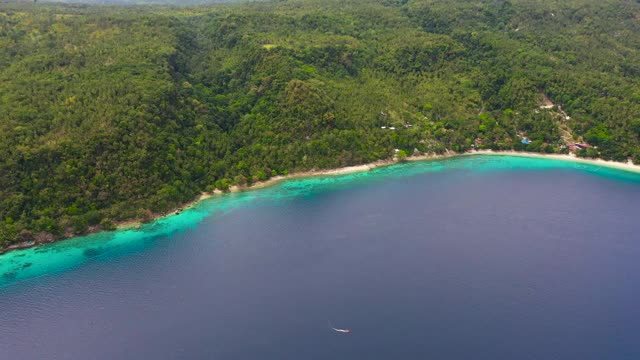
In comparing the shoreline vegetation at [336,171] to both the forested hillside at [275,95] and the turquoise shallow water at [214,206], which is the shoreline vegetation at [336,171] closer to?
the turquoise shallow water at [214,206]

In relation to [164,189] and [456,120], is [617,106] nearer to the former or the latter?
[456,120]

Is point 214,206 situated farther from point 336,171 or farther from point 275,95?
→ point 275,95

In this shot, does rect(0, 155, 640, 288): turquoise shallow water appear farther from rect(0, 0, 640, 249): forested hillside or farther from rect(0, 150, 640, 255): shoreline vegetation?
rect(0, 0, 640, 249): forested hillside

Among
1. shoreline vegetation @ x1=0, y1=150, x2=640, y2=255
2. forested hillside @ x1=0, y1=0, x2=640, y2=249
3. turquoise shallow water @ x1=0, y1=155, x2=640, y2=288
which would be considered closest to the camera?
turquoise shallow water @ x1=0, y1=155, x2=640, y2=288

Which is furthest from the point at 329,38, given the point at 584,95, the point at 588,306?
the point at 588,306

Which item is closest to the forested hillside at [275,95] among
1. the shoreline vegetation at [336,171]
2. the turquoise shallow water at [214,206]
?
the shoreline vegetation at [336,171]

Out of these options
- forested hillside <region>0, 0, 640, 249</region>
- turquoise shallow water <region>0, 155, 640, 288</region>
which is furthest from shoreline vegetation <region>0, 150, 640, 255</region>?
forested hillside <region>0, 0, 640, 249</region>

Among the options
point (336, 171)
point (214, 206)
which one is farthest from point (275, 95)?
point (214, 206)
